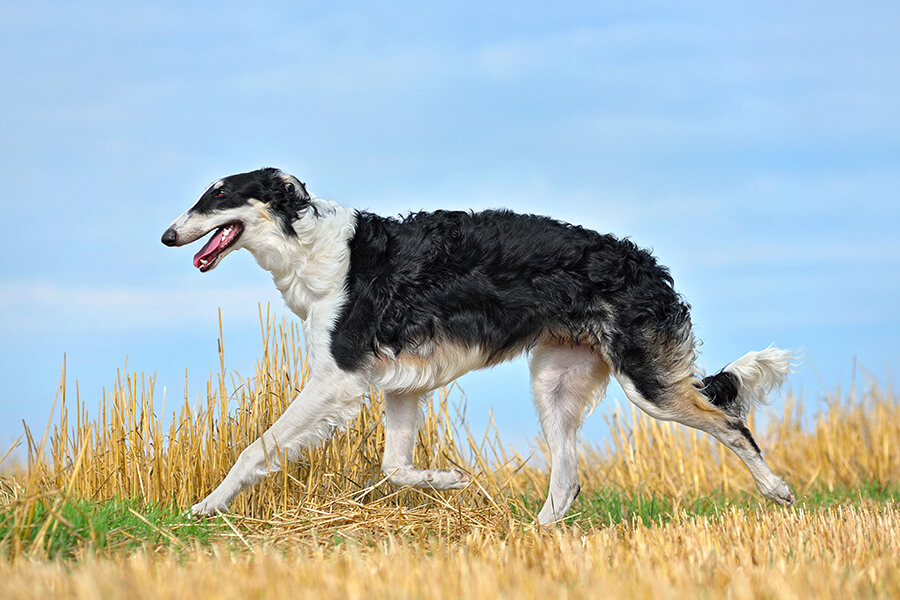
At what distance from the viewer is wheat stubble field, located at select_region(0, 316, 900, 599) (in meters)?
3.33

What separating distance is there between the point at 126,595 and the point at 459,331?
3.04 meters

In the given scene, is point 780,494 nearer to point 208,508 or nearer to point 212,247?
point 208,508

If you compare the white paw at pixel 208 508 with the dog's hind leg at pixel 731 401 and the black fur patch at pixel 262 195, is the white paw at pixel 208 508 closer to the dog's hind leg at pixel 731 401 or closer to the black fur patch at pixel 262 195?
the black fur patch at pixel 262 195

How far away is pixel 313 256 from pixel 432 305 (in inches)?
33.3

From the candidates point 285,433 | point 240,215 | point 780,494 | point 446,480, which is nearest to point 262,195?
point 240,215

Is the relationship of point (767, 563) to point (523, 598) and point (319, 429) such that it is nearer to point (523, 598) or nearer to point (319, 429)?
point (523, 598)

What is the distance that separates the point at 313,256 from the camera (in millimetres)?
5793

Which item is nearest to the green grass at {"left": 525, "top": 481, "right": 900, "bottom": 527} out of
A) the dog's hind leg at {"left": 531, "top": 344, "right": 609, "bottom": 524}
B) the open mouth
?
the dog's hind leg at {"left": 531, "top": 344, "right": 609, "bottom": 524}

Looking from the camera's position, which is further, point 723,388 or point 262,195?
point 723,388

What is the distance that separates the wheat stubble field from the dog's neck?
116 centimetres

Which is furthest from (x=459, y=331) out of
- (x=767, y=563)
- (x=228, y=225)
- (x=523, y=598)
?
(x=523, y=598)

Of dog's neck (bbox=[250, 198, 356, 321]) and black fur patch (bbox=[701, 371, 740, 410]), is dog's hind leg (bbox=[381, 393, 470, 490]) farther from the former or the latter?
black fur patch (bbox=[701, 371, 740, 410])

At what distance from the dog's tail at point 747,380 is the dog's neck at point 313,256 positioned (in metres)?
2.63

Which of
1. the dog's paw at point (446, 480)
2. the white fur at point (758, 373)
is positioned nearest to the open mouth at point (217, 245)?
the dog's paw at point (446, 480)
